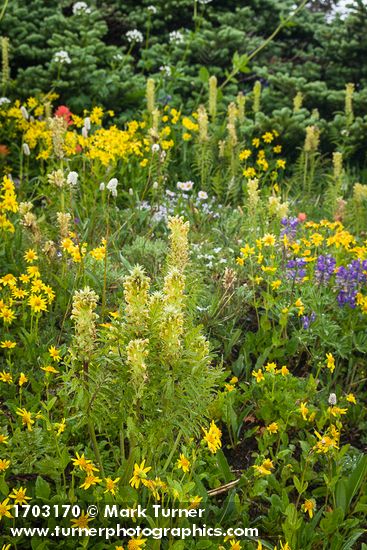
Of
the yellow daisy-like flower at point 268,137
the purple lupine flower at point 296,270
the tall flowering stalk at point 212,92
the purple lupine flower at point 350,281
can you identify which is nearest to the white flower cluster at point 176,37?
the tall flowering stalk at point 212,92

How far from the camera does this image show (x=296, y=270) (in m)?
2.97

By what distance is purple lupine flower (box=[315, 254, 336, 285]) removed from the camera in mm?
3021

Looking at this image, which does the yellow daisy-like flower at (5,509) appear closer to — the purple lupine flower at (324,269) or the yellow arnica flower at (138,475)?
the yellow arnica flower at (138,475)

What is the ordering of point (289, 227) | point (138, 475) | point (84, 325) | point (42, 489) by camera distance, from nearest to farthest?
point (84, 325) < point (138, 475) < point (42, 489) < point (289, 227)

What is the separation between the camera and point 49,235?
10.9 feet

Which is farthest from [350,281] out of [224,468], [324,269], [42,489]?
[42,489]

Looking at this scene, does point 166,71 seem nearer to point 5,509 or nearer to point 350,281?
point 350,281

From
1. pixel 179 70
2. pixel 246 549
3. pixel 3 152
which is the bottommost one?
pixel 246 549

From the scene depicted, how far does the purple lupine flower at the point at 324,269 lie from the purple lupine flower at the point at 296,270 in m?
0.07

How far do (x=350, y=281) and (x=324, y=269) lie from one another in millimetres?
130

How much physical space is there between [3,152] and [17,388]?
7.00 feet

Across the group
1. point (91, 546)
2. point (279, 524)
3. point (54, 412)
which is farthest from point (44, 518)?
point (279, 524)

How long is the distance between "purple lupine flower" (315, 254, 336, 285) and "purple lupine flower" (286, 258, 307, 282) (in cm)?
7

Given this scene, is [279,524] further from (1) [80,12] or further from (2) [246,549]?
(1) [80,12]
